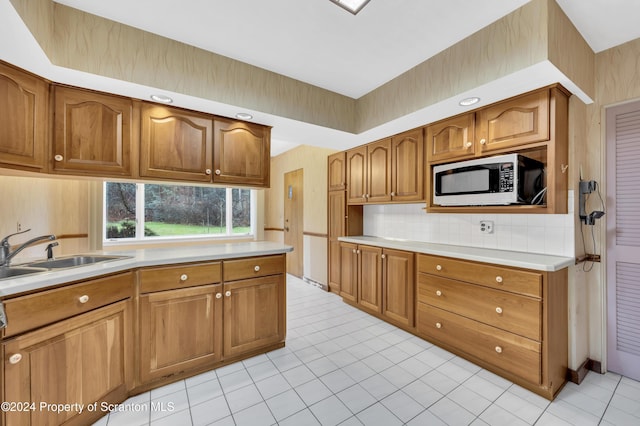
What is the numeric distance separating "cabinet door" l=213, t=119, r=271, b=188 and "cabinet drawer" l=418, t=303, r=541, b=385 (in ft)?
6.74

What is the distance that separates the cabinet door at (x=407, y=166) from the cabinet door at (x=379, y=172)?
71 mm

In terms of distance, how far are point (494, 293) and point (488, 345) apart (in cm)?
41

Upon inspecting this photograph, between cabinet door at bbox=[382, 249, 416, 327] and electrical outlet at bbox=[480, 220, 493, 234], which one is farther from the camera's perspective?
cabinet door at bbox=[382, 249, 416, 327]

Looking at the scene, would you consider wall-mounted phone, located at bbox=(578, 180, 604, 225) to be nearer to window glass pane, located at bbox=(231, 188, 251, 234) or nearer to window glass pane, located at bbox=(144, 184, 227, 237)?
window glass pane, located at bbox=(231, 188, 251, 234)

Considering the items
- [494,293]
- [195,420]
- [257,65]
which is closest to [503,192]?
[494,293]

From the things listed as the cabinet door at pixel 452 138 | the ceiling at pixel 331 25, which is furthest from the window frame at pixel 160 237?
the cabinet door at pixel 452 138

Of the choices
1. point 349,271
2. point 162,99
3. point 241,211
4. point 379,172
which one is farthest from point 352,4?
point 241,211

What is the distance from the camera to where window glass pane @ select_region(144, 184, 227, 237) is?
4.13 meters

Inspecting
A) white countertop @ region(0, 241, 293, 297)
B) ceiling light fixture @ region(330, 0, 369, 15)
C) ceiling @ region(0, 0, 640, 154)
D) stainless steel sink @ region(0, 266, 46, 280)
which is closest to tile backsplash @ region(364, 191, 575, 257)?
ceiling @ region(0, 0, 640, 154)

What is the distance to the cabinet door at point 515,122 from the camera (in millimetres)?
1856

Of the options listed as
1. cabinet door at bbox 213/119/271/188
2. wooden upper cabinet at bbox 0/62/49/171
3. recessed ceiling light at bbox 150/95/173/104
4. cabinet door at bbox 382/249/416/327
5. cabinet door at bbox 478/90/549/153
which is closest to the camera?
wooden upper cabinet at bbox 0/62/49/171

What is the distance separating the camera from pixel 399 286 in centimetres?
274

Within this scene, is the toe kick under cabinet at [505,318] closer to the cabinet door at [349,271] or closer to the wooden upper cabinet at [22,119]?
the cabinet door at [349,271]

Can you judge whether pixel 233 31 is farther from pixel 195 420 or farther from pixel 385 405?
pixel 385 405
